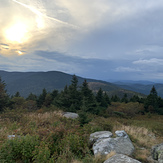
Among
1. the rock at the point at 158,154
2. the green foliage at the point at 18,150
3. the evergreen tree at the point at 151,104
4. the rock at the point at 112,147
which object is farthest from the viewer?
the evergreen tree at the point at 151,104

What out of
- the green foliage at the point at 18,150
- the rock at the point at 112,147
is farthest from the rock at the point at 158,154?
the green foliage at the point at 18,150

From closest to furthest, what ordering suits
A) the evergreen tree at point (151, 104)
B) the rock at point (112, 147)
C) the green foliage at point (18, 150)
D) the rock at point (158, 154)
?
the green foliage at point (18, 150)
the rock at point (158, 154)
the rock at point (112, 147)
the evergreen tree at point (151, 104)

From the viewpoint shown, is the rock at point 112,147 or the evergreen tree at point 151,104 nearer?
the rock at point 112,147

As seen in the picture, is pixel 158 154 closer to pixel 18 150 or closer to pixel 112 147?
pixel 112 147

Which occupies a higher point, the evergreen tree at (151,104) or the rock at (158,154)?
the rock at (158,154)

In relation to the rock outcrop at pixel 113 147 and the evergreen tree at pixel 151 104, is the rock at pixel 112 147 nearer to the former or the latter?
the rock outcrop at pixel 113 147

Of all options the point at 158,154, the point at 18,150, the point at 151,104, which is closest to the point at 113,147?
the point at 158,154

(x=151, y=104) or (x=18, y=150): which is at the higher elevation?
(x=18, y=150)

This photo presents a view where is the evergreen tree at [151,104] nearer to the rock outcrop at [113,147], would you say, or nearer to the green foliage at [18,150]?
the rock outcrop at [113,147]

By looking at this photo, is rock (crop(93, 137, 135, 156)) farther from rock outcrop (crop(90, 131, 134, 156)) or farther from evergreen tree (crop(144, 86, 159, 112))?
evergreen tree (crop(144, 86, 159, 112))

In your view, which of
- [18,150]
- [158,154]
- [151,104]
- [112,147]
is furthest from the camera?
[151,104]

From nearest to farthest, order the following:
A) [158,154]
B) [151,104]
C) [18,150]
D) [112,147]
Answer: [18,150] → [158,154] → [112,147] → [151,104]

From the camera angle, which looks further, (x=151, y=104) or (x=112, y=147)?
(x=151, y=104)

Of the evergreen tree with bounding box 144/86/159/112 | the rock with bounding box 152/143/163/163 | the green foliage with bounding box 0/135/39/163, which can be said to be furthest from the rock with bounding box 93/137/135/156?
the evergreen tree with bounding box 144/86/159/112
